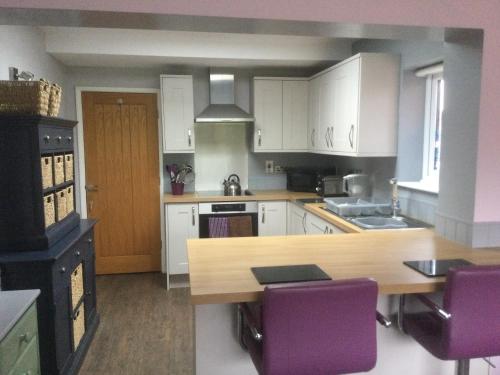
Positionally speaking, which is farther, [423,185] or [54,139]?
[423,185]

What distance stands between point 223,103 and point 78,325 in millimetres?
2734

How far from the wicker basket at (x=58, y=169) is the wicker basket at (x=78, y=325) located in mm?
890

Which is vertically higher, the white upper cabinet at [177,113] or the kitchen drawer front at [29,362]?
the white upper cabinet at [177,113]

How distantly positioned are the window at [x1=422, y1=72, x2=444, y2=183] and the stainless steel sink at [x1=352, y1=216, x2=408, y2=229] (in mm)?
509

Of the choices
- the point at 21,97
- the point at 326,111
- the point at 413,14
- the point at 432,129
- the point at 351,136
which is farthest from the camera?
the point at 326,111

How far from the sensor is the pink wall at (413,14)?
185 centimetres

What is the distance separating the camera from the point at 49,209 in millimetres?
2533

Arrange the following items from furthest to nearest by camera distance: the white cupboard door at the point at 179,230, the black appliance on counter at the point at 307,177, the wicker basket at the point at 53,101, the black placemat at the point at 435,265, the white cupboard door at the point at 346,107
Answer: the black appliance on counter at the point at 307,177
the white cupboard door at the point at 179,230
the white cupboard door at the point at 346,107
the wicker basket at the point at 53,101
the black placemat at the point at 435,265

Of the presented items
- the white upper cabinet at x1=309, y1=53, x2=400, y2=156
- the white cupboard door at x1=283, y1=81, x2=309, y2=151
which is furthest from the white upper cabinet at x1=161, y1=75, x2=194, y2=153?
the white upper cabinet at x1=309, y1=53, x2=400, y2=156

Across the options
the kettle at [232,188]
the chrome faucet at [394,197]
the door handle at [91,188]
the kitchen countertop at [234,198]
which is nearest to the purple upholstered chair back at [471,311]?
the chrome faucet at [394,197]

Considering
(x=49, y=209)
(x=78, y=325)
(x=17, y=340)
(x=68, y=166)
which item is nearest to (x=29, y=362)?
(x=17, y=340)

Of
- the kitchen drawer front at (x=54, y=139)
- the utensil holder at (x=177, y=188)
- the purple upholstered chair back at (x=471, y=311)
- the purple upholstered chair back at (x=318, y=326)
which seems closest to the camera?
the purple upholstered chair back at (x=318, y=326)

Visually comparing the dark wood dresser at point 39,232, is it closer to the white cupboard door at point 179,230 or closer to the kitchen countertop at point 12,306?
the kitchen countertop at point 12,306

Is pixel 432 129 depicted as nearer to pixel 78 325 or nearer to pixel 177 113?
pixel 177 113
